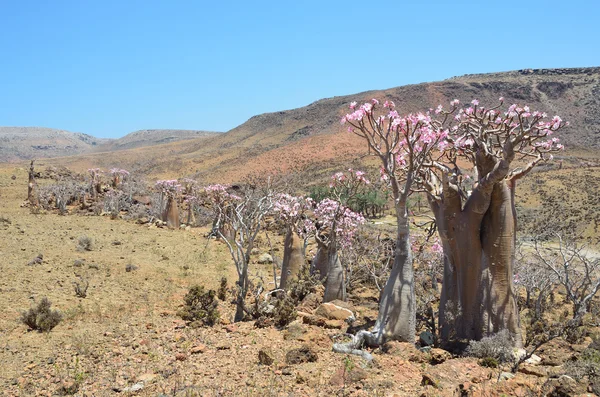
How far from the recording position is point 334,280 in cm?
895

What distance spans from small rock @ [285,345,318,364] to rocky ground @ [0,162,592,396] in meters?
0.01

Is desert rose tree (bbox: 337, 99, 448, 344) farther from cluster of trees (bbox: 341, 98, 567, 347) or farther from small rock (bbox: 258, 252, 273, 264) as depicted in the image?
small rock (bbox: 258, 252, 273, 264)

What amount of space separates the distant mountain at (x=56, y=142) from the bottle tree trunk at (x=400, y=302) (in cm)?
11662

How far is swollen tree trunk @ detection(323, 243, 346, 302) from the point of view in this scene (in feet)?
29.3

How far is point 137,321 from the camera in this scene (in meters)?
7.70

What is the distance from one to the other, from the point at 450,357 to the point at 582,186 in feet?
111

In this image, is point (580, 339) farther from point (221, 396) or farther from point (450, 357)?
point (221, 396)

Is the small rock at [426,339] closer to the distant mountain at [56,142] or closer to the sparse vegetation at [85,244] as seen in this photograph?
the sparse vegetation at [85,244]

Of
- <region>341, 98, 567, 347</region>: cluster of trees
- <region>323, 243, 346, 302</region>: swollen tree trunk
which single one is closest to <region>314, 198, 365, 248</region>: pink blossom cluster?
<region>323, 243, 346, 302</region>: swollen tree trunk

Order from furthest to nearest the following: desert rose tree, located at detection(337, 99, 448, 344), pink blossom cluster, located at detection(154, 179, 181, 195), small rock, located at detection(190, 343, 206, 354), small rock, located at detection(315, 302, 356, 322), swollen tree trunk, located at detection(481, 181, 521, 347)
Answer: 1. pink blossom cluster, located at detection(154, 179, 181, 195)
2. small rock, located at detection(315, 302, 356, 322)
3. swollen tree trunk, located at detection(481, 181, 521, 347)
4. desert rose tree, located at detection(337, 99, 448, 344)
5. small rock, located at detection(190, 343, 206, 354)

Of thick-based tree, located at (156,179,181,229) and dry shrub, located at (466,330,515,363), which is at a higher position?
thick-based tree, located at (156,179,181,229)

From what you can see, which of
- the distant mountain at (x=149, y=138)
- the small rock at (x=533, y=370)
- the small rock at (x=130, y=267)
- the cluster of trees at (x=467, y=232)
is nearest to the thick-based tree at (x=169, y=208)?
the small rock at (x=130, y=267)

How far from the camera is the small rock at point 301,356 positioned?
5438mm

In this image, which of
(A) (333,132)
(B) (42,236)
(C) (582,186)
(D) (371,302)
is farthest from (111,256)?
(A) (333,132)
